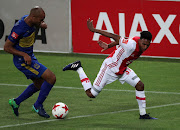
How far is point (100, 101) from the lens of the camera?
11516 mm

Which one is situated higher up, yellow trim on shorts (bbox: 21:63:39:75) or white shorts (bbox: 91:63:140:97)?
yellow trim on shorts (bbox: 21:63:39:75)

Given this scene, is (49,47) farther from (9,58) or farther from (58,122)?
(58,122)

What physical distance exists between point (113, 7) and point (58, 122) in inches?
395

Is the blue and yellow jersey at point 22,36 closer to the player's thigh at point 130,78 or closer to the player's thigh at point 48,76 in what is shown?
the player's thigh at point 48,76

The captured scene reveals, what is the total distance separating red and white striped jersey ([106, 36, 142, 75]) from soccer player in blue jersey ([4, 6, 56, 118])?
3.98 ft

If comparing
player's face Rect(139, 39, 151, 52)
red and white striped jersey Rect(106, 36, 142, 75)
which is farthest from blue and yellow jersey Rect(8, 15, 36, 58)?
player's face Rect(139, 39, 151, 52)

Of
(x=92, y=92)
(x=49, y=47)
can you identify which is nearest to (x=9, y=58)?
(x=49, y=47)

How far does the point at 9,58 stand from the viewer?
18.8 m

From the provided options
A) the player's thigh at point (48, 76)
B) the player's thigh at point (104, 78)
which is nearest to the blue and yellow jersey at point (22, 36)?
the player's thigh at point (48, 76)

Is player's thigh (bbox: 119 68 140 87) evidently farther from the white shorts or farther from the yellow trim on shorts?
the yellow trim on shorts

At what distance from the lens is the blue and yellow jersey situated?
9.45m

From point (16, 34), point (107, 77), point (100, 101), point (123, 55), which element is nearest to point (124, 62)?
point (123, 55)

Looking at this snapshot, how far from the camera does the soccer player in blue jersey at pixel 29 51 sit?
372 inches

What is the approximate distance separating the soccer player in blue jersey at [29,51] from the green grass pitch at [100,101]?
1.60ft
